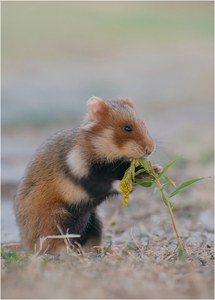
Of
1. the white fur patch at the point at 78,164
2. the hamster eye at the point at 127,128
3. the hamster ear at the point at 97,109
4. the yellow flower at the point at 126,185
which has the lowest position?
the yellow flower at the point at 126,185

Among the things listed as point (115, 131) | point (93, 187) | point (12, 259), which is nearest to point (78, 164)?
point (93, 187)

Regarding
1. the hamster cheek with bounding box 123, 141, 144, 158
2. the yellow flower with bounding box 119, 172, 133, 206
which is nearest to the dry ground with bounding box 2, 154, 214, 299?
the yellow flower with bounding box 119, 172, 133, 206

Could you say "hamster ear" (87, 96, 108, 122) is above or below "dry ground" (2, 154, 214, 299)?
above

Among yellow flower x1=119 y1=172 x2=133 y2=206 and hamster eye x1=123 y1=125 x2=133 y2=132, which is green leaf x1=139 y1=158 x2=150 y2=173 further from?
hamster eye x1=123 y1=125 x2=133 y2=132

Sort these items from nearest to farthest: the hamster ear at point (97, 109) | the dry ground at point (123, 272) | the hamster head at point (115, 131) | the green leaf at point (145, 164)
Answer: the dry ground at point (123, 272)
the green leaf at point (145, 164)
the hamster head at point (115, 131)
the hamster ear at point (97, 109)

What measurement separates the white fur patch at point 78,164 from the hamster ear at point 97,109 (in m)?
0.40

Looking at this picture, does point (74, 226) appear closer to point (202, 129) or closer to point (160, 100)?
point (202, 129)

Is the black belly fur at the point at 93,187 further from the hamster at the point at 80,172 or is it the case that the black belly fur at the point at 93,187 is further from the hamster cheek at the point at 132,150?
the hamster cheek at the point at 132,150

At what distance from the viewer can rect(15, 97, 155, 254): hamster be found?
7707 millimetres

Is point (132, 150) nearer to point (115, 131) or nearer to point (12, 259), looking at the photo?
point (115, 131)

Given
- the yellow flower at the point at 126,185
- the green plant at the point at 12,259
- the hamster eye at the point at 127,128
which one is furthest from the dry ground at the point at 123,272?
the hamster eye at the point at 127,128

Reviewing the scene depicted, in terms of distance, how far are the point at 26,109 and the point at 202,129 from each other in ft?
14.8

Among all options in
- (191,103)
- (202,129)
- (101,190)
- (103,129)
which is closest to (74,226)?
(101,190)

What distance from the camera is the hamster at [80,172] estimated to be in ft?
25.3
